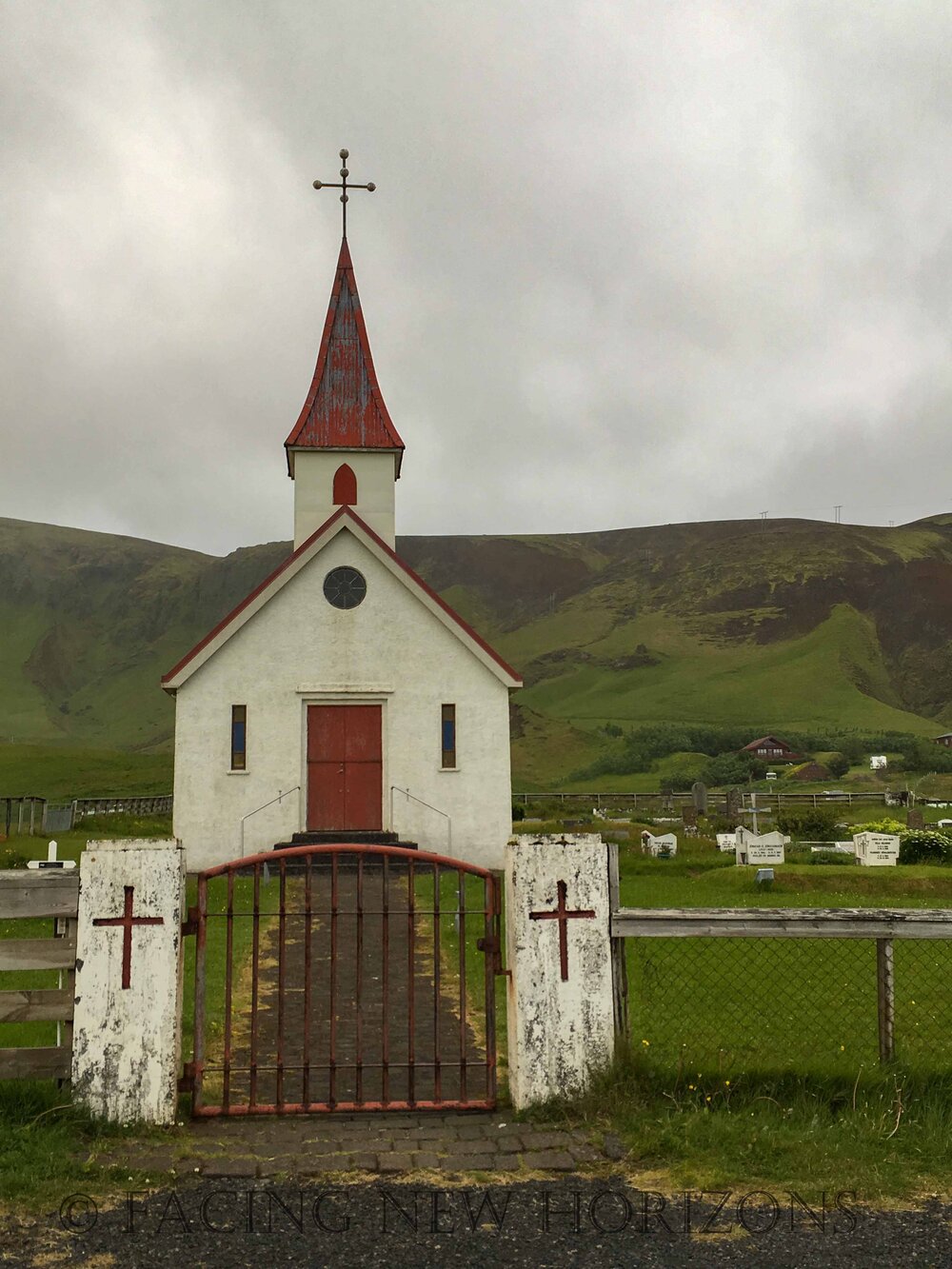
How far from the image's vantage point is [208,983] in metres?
9.71

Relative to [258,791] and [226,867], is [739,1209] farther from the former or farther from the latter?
[258,791]

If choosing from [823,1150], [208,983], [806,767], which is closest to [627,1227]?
[823,1150]

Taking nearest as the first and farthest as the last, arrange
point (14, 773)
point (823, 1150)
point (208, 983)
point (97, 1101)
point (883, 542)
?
point (823, 1150), point (97, 1101), point (208, 983), point (14, 773), point (883, 542)

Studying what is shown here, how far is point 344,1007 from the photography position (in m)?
8.61

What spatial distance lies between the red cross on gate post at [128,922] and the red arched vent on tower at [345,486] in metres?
18.5

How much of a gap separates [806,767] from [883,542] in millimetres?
124038

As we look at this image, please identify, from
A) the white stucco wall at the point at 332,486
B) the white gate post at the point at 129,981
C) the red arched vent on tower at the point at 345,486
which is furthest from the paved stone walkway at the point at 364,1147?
the red arched vent on tower at the point at 345,486

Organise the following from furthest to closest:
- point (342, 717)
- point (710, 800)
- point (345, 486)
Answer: point (710, 800)
point (345, 486)
point (342, 717)

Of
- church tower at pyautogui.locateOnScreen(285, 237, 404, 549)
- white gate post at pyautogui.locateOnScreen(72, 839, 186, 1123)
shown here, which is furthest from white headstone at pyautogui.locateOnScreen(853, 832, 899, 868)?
white gate post at pyautogui.locateOnScreen(72, 839, 186, 1123)

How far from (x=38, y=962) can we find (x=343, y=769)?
549 inches

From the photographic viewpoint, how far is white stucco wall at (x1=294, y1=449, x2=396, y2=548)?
78.1 ft

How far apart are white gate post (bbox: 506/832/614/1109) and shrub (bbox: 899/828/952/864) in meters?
17.0

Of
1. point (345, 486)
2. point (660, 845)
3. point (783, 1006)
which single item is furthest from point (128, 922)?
point (345, 486)

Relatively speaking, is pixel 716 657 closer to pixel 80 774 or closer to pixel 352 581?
pixel 80 774
